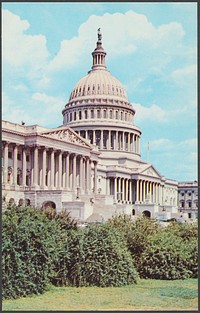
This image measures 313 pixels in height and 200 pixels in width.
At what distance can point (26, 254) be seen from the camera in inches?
958

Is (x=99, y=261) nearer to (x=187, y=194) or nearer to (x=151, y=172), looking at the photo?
(x=151, y=172)

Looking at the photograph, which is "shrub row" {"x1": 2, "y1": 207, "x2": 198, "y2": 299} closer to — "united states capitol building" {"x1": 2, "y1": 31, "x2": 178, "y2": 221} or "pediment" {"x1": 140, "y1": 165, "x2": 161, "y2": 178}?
"united states capitol building" {"x1": 2, "y1": 31, "x2": 178, "y2": 221}

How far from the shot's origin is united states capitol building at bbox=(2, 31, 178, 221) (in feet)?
251

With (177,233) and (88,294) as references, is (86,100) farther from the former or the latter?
(88,294)

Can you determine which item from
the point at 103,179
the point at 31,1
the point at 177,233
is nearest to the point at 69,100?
the point at 103,179

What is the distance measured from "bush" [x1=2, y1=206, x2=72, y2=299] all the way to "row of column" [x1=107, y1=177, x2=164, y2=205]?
8753 cm

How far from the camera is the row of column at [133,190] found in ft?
379

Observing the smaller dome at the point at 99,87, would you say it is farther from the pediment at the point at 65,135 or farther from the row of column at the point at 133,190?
the pediment at the point at 65,135

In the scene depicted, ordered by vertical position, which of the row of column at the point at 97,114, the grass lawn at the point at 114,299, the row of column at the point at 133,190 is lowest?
the grass lawn at the point at 114,299

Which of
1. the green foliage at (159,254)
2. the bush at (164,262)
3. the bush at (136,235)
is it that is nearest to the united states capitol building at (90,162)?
the bush at (136,235)

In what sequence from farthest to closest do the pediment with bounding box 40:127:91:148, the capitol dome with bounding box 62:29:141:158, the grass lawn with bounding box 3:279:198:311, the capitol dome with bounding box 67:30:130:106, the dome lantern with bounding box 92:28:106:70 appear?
the dome lantern with bounding box 92:28:106:70
the capitol dome with bounding box 67:30:130:106
the capitol dome with bounding box 62:29:141:158
the pediment with bounding box 40:127:91:148
the grass lawn with bounding box 3:279:198:311

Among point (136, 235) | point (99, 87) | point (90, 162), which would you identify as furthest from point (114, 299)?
point (99, 87)

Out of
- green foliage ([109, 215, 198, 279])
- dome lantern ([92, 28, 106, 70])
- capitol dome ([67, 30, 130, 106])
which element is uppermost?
dome lantern ([92, 28, 106, 70])

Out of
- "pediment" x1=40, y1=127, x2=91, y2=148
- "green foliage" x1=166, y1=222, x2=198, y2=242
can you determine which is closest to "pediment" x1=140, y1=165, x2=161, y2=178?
"pediment" x1=40, y1=127, x2=91, y2=148
